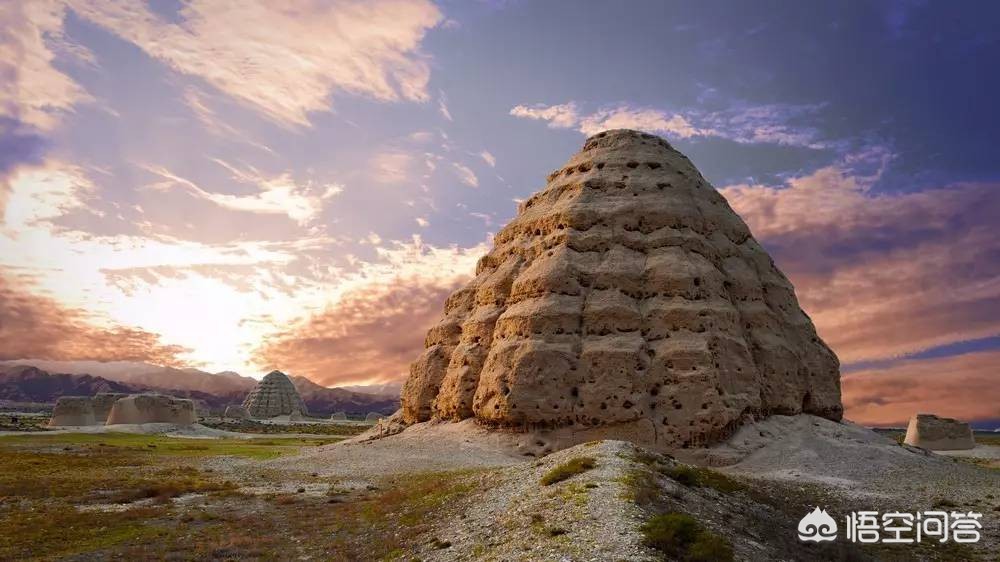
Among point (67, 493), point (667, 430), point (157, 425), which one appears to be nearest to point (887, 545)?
point (667, 430)

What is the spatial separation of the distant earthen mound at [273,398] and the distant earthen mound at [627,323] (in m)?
107

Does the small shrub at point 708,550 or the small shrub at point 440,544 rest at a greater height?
the small shrub at point 708,550

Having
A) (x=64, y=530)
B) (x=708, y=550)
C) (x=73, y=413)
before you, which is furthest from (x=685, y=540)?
(x=73, y=413)

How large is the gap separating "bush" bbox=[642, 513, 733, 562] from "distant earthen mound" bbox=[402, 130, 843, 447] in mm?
18814

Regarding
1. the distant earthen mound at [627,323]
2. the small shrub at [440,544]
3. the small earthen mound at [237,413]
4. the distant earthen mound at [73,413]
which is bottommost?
the small earthen mound at [237,413]

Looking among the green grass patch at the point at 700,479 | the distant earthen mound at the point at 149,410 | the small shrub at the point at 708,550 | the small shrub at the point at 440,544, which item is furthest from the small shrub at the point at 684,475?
the distant earthen mound at the point at 149,410

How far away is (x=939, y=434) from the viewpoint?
68.0 metres

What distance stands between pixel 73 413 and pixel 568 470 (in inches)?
3572

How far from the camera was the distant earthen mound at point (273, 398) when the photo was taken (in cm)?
14250

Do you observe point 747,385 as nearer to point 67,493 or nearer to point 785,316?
A: point 785,316

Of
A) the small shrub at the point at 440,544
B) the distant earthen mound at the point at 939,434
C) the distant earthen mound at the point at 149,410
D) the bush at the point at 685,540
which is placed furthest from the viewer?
the distant earthen mound at the point at 149,410

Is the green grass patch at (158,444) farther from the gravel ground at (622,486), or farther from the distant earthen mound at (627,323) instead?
the distant earthen mound at (627,323)

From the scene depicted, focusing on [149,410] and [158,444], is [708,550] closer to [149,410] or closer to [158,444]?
[158,444]

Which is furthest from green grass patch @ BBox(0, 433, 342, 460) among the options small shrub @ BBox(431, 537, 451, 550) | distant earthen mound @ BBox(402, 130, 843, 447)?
small shrub @ BBox(431, 537, 451, 550)
